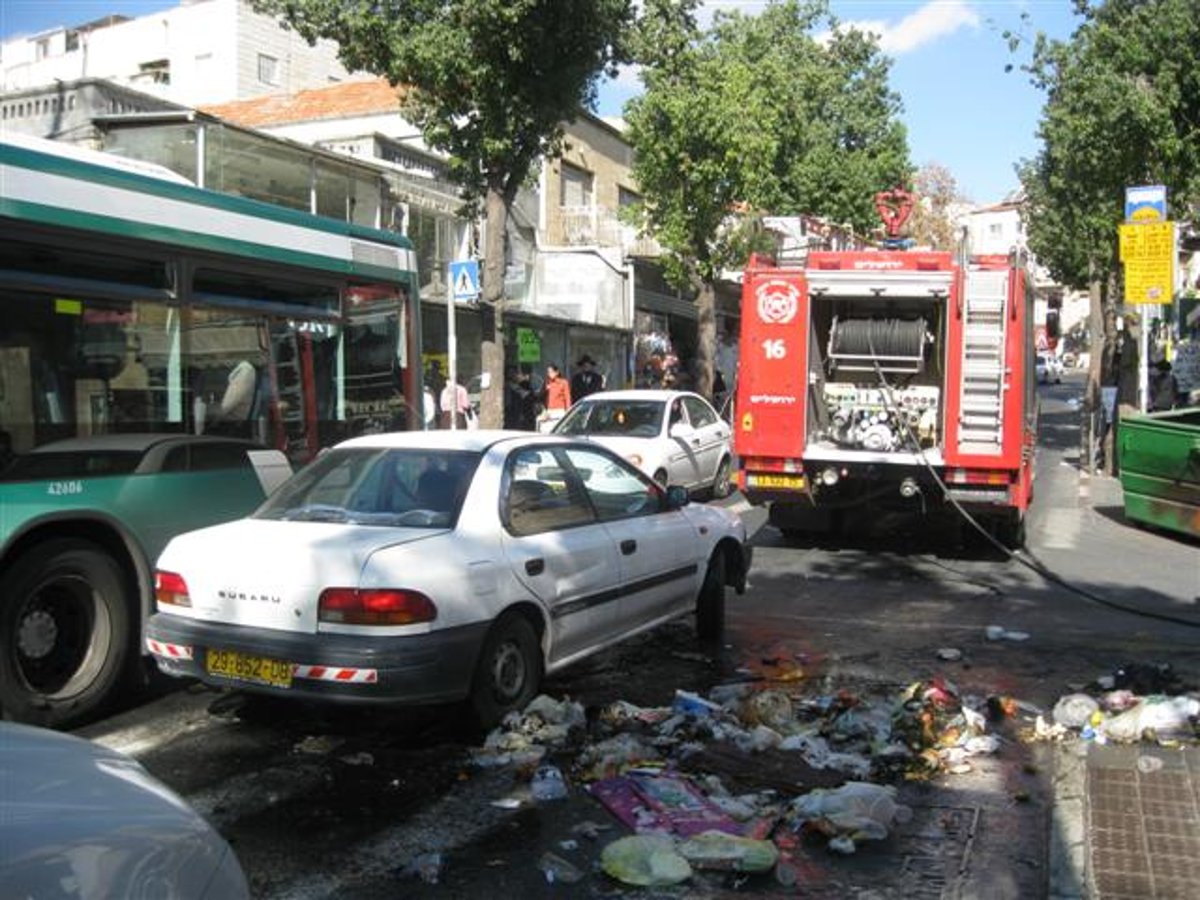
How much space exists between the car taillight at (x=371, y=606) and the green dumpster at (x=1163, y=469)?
956 centimetres

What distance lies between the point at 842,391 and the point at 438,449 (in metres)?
6.52

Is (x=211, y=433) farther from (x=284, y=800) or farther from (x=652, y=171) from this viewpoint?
(x=652, y=171)

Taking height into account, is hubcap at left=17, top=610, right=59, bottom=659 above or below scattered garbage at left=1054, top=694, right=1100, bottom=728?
above

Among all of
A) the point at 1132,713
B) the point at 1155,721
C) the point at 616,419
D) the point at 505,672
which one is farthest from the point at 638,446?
the point at 1155,721

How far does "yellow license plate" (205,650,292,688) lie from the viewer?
16.2 feet

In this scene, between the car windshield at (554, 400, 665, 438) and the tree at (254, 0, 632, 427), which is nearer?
the tree at (254, 0, 632, 427)

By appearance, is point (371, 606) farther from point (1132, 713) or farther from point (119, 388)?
point (1132, 713)

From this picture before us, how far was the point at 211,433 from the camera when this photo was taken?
6723 millimetres

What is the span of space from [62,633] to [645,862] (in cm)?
347

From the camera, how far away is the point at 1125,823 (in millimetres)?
4465

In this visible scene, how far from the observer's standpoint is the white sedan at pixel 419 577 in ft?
Result: 16.0

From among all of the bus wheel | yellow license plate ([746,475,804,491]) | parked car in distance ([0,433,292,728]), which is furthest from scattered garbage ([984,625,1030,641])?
the bus wheel

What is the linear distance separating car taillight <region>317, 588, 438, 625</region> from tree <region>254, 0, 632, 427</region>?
1050cm

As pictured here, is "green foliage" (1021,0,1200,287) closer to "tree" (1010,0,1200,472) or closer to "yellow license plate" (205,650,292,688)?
"tree" (1010,0,1200,472)
